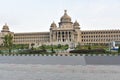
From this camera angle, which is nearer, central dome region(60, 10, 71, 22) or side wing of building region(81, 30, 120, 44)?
side wing of building region(81, 30, 120, 44)

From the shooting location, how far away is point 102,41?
3602 inches

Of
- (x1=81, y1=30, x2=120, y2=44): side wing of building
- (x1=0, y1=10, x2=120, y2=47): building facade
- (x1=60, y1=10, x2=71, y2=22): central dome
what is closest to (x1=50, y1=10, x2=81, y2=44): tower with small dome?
(x1=0, y1=10, x2=120, y2=47): building facade

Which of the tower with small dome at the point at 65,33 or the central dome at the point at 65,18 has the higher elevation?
the central dome at the point at 65,18

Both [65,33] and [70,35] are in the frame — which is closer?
[70,35]

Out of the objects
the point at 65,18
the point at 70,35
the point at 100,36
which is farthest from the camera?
the point at 65,18

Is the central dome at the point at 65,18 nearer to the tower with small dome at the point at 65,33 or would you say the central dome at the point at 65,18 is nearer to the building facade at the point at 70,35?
the building facade at the point at 70,35

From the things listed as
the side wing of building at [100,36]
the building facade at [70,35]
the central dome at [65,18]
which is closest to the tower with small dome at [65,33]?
the building facade at [70,35]

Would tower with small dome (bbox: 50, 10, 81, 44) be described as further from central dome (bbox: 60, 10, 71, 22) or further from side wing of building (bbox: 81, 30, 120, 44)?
side wing of building (bbox: 81, 30, 120, 44)

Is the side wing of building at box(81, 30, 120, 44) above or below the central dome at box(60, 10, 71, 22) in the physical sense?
below

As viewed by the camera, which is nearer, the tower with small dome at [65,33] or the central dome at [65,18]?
the tower with small dome at [65,33]

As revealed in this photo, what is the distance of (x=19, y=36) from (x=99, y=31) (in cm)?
3222

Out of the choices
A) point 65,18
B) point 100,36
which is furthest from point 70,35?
point 100,36

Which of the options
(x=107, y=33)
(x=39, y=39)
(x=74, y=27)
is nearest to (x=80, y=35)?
(x=74, y=27)

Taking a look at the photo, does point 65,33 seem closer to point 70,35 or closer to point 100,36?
point 70,35
